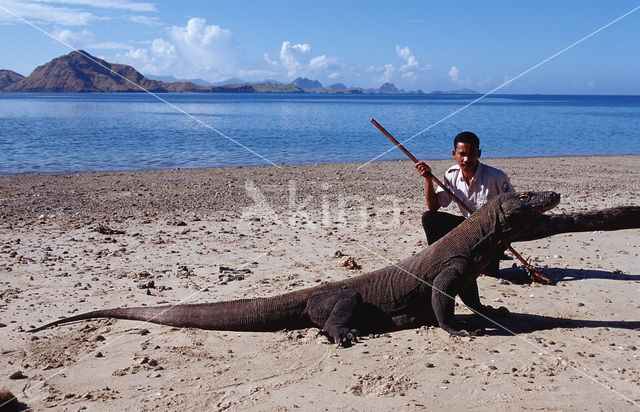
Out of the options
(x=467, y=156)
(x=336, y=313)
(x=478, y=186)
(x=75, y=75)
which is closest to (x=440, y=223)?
(x=478, y=186)

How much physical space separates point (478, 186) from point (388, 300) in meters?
1.97

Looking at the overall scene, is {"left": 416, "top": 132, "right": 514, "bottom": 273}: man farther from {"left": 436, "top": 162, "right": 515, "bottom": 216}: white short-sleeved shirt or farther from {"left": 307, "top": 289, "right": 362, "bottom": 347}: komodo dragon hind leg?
{"left": 307, "top": 289, "right": 362, "bottom": 347}: komodo dragon hind leg

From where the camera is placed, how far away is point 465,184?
6254mm

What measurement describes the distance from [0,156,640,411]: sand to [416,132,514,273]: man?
1.01 metres

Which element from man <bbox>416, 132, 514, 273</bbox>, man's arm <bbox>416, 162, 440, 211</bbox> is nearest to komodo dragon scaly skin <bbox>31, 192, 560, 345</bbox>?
man's arm <bbox>416, 162, 440, 211</bbox>

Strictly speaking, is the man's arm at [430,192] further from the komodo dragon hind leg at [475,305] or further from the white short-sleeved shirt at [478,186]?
the komodo dragon hind leg at [475,305]

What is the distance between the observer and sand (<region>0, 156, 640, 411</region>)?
385 centimetres

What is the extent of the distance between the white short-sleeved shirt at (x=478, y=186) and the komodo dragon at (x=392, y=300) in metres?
1.09

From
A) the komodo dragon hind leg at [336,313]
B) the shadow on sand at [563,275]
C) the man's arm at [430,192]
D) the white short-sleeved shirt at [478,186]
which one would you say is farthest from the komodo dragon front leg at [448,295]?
the shadow on sand at [563,275]

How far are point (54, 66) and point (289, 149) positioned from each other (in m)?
121

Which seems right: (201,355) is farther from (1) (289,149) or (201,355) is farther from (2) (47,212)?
(1) (289,149)

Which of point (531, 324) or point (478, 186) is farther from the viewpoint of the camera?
point (478, 186)

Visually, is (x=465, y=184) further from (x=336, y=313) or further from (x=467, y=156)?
(x=336, y=313)

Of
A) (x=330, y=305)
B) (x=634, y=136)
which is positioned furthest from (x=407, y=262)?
(x=634, y=136)
